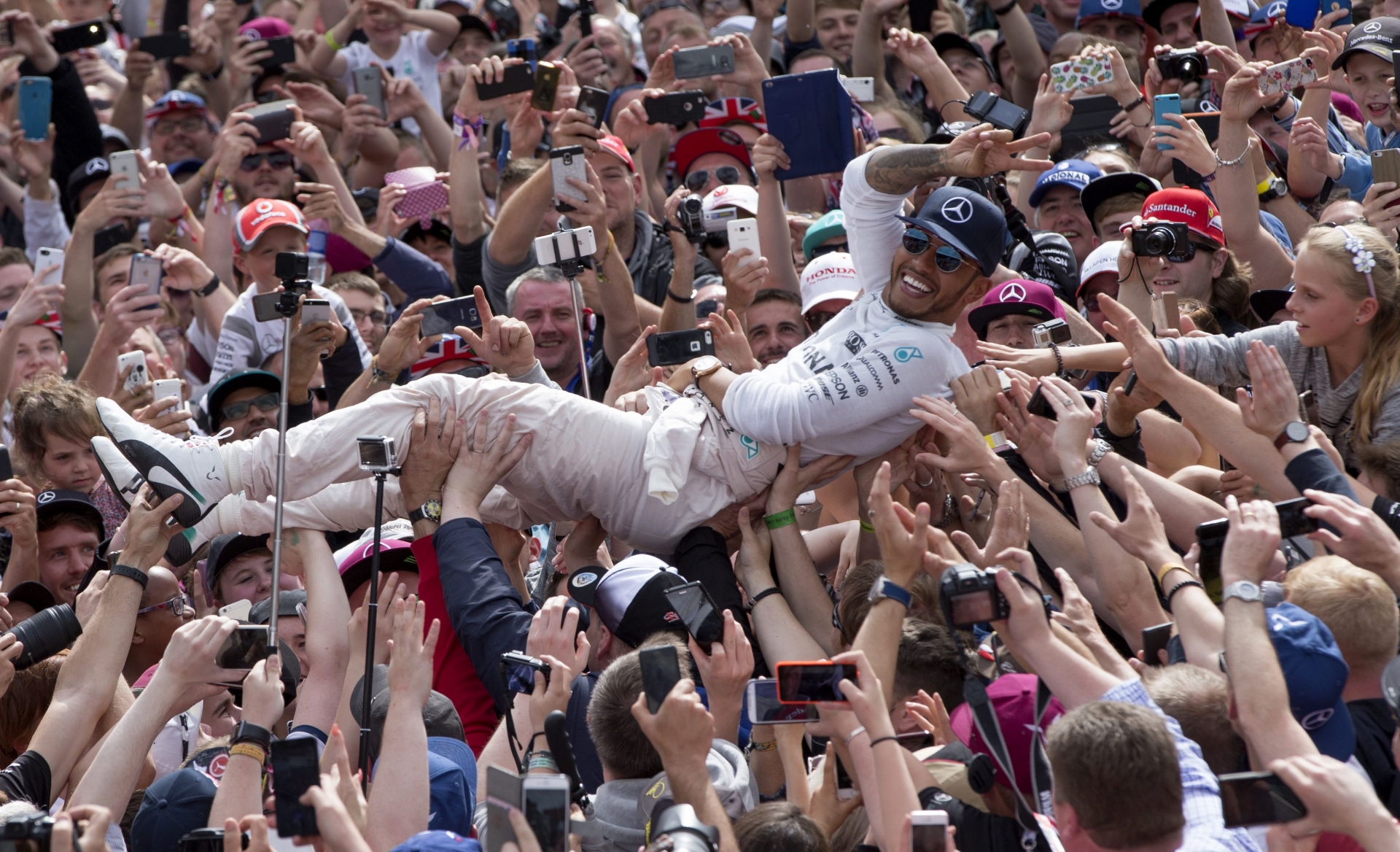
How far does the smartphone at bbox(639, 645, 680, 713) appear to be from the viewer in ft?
10.8

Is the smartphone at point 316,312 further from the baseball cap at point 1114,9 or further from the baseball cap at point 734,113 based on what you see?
the baseball cap at point 1114,9

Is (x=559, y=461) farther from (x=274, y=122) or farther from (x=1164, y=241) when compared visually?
(x=274, y=122)

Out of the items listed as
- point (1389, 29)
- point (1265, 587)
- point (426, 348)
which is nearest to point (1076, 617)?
point (1265, 587)

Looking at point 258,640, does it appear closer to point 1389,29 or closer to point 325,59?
point 1389,29

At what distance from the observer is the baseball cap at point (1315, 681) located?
3.12 metres

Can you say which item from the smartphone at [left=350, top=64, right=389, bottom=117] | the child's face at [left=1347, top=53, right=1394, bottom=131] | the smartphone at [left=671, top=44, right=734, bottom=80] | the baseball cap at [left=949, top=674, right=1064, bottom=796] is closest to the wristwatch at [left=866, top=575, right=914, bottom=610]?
the baseball cap at [left=949, top=674, right=1064, bottom=796]

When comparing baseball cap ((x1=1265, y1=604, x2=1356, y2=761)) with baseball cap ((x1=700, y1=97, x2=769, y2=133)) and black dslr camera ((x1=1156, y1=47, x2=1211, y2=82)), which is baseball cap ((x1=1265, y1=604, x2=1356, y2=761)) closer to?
black dslr camera ((x1=1156, y1=47, x2=1211, y2=82))

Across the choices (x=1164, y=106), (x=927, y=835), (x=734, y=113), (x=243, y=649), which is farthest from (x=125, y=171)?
(x=927, y=835)

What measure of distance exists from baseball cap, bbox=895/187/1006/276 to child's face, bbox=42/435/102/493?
3.60 meters

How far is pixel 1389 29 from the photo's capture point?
A: 6.70m

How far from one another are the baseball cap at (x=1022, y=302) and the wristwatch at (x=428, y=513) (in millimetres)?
2067

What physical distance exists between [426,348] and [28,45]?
4806mm

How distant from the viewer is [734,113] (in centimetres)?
796

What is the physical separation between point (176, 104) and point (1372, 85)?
6.98 meters
